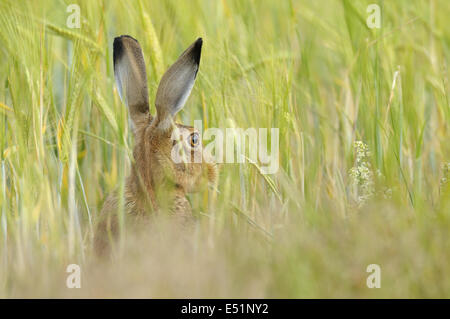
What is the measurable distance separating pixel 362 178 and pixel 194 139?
87 centimetres

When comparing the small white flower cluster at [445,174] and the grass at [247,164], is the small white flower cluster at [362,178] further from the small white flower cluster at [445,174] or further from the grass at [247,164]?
the small white flower cluster at [445,174]

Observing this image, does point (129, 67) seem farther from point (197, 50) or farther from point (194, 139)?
point (194, 139)

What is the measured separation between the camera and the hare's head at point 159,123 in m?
3.04

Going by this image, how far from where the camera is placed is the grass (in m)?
2.25

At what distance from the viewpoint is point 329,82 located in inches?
194

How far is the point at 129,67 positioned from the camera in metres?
3.18

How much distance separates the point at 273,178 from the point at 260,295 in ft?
3.87

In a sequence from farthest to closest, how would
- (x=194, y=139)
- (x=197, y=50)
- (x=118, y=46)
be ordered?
(x=194, y=139) → (x=118, y=46) → (x=197, y=50)

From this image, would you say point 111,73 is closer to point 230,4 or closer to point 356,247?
point 230,4

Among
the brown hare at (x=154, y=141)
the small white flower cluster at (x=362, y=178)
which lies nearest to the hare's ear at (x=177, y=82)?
the brown hare at (x=154, y=141)

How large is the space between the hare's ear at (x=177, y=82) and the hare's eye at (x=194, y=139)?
23 cm

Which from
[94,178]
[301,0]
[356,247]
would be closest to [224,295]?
[356,247]

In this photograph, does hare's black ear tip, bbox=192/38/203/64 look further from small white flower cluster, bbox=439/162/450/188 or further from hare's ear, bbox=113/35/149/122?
small white flower cluster, bbox=439/162/450/188

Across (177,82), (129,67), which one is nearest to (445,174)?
(177,82)
